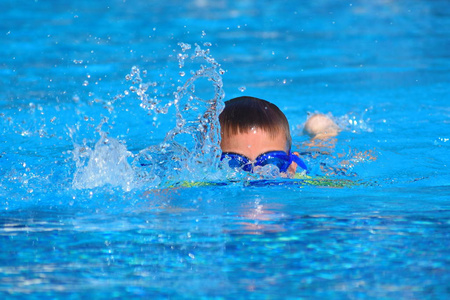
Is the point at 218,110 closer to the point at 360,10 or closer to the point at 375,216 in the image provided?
the point at 375,216

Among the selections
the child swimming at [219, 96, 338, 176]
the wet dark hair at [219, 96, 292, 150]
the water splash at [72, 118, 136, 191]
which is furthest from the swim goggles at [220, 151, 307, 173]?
the water splash at [72, 118, 136, 191]

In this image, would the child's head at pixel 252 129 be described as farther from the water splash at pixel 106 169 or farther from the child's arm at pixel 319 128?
the child's arm at pixel 319 128

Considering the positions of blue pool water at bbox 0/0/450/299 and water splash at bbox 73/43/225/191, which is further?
water splash at bbox 73/43/225/191

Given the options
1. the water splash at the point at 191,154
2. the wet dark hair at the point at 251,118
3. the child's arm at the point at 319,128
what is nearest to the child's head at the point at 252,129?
the wet dark hair at the point at 251,118

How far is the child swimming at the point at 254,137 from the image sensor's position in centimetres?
383

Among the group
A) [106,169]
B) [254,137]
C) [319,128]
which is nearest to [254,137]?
[254,137]

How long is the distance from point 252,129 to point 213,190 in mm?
432

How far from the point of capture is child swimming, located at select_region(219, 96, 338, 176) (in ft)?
12.6

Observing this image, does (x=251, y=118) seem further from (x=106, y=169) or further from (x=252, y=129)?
(x=106, y=169)

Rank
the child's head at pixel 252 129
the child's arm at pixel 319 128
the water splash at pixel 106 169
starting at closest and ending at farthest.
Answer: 1. the water splash at pixel 106 169
2. the child's head at pixel 252 129
3. the child's arm at pixel 319 128

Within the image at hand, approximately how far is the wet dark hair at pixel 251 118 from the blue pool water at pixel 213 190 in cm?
12

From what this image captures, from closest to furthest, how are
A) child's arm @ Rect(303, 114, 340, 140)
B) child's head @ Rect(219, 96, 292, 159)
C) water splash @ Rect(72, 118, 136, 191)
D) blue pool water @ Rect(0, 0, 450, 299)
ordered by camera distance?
blue pool water @ Rect(0, 0, 450, 299) → water splash @ Rect(72, 118, 136, 191) → child's head @ Rect(219, 96, 292, 159) → child's arm @ Rect(303, 114, 340, 140)

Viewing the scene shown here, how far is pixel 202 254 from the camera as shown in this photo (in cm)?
270

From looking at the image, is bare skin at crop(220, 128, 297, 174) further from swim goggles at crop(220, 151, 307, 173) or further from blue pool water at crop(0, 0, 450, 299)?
blue pool water at crop(0, 0, 450, 299)
